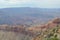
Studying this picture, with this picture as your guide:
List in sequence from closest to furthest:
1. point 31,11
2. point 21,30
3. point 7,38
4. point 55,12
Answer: point 7,38 < point 21,30 < point 55,12 < point 31,11

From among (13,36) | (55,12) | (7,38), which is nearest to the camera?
(7,38)

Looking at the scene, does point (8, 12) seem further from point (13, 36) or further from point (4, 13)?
point (13, 36)

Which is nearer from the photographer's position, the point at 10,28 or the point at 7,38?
the point at 7,38

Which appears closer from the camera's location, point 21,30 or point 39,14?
point 21,30

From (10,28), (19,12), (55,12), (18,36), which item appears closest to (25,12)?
(19,12)

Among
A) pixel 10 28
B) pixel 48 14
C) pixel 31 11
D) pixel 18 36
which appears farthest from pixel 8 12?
pixel 18 36

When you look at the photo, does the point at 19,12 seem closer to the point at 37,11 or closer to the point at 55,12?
the point at 37,11

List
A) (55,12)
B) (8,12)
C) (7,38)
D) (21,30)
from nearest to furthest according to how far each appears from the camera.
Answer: (7,38), (21,30), (55,12), (8,12)

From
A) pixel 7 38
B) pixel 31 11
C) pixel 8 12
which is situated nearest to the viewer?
pixel 7 38

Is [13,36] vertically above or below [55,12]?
above
